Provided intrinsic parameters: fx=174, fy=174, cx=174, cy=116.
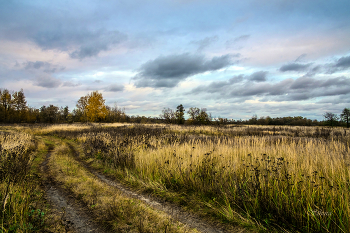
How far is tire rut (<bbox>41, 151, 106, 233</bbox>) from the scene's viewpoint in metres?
3.36

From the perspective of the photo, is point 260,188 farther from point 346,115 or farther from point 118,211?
point 346,115

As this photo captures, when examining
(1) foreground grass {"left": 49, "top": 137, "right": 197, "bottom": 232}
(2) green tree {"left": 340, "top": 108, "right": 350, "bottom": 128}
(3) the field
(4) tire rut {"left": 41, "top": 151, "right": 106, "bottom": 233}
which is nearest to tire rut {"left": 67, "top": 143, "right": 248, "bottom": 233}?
(3) the field

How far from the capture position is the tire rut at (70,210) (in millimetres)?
3357

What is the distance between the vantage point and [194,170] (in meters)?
5.50

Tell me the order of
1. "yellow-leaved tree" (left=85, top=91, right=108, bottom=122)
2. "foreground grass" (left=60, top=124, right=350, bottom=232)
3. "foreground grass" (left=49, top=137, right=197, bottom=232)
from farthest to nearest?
1. "yellow-leaved tree" (left=85, top=91, right=108, bottom=122)
2. "foreground grass" (left=49, top=137, right=197, bottom=232)
3. "foreground grass" (left=60, top=124, right=350, bottom=232)

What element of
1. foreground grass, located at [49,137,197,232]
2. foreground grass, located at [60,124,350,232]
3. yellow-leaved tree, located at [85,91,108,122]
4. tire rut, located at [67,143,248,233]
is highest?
yellow-leaved tree, located at [85,91,108,122]

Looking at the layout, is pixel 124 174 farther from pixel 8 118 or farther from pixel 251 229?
pixel 8 118

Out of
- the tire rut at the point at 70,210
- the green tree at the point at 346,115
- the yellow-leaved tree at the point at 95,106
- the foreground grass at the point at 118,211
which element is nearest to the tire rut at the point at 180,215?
the foreground grass at the point at 118,211

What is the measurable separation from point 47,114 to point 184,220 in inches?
3016

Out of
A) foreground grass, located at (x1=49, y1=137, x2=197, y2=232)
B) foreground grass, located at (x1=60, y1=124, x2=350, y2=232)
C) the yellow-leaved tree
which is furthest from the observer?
the yellow-leaved tree

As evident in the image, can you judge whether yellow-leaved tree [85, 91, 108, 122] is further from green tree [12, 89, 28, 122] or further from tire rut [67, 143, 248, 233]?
tire rut [67, 143, 248, 233]

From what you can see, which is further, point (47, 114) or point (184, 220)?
point (47, 114)

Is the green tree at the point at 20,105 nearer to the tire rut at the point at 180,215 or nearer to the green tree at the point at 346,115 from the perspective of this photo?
the tire rut at the point at 180,215

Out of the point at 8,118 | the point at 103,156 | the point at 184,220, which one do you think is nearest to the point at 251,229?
the point at 184,220
